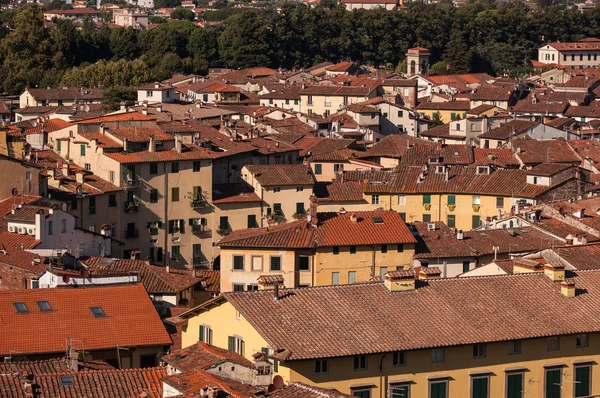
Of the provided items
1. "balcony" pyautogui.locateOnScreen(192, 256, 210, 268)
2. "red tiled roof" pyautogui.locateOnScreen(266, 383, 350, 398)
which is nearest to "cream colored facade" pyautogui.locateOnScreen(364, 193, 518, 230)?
"balcony" pyautogui.locateOnScreen(192, 256, 210, 268)

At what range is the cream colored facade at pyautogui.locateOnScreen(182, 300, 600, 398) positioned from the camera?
3083 centimetres

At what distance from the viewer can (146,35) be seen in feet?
479

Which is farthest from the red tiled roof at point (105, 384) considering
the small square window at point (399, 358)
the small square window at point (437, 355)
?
the small square window at point (437, 355)

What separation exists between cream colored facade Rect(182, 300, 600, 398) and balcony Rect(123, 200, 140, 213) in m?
28.3

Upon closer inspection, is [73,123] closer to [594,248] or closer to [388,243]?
[388,243]

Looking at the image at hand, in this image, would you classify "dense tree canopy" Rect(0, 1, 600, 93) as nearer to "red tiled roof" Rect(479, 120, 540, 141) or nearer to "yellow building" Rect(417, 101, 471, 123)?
"yellow building" Rect(417, 101, 471, 123)

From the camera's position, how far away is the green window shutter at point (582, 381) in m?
33.3

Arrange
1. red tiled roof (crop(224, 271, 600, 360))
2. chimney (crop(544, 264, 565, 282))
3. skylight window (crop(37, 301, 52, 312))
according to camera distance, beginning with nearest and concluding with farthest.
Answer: red tiled roof (crop(224, 271, 600, 360)) < chimney (crop(544, 264, 565, 282)) < skylight window (crop(37, 301, 52, 312))

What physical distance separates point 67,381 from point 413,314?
7.41 metres

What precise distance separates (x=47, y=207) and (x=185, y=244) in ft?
42.4

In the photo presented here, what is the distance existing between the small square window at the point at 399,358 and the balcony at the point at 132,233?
31.5 meters

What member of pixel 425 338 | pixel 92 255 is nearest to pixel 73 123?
pixel 92 255

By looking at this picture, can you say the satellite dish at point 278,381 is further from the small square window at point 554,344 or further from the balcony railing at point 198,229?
the balcony railing at point 198,229

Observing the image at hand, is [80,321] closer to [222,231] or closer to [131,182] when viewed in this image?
[131,182]
